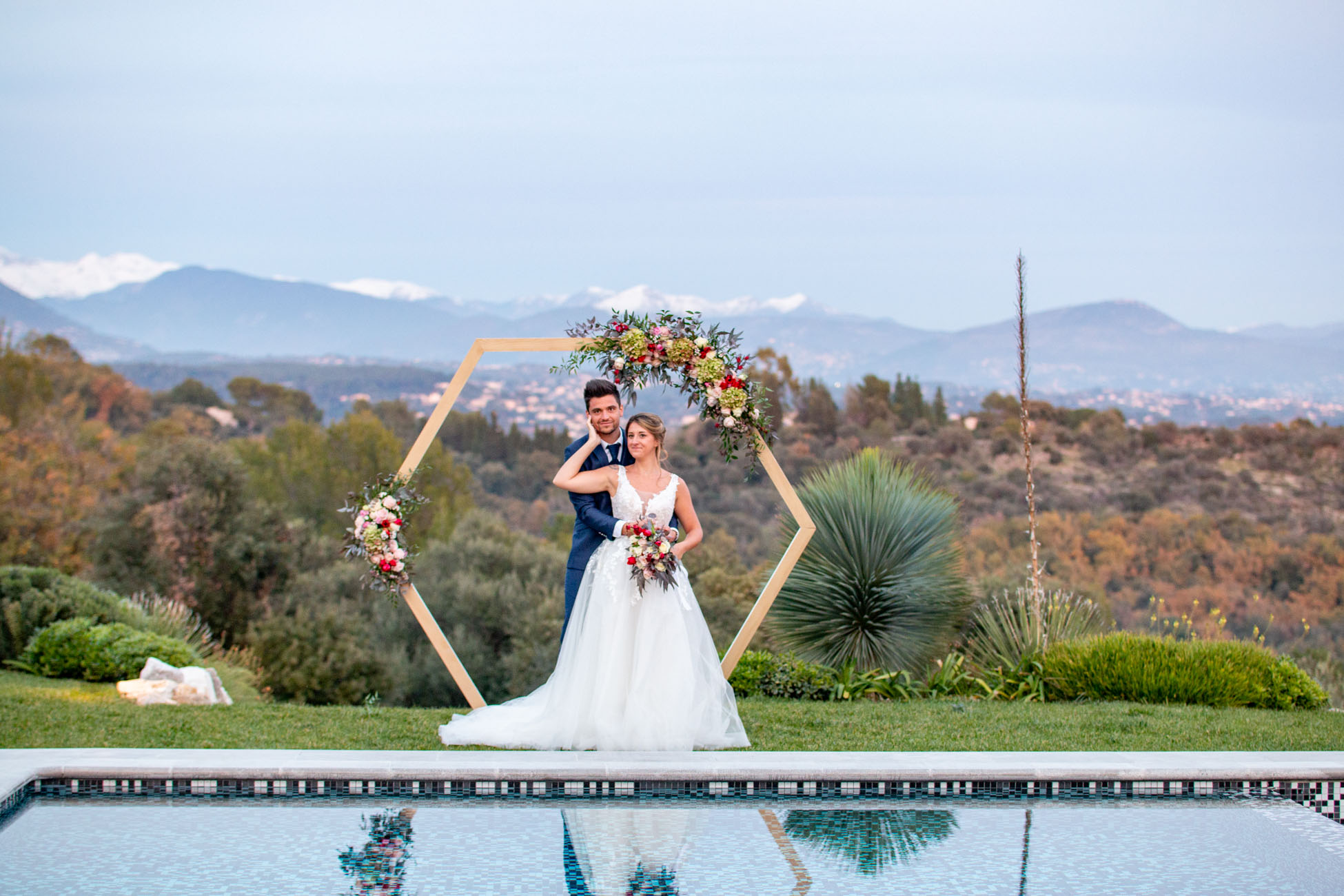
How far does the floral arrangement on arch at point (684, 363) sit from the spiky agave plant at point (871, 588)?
2.48 meters

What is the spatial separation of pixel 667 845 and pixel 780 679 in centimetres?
368

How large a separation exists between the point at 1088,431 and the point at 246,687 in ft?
102

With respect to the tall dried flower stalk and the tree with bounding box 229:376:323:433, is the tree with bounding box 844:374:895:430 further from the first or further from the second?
the tall dried flower stalk

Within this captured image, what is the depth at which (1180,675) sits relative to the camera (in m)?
7.95

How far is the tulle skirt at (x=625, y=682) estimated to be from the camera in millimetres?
5941

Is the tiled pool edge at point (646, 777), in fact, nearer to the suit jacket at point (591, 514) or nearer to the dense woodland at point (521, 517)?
the suit jacket at point (591, 514)

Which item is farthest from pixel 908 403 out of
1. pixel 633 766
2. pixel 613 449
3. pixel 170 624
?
pixel 633 766

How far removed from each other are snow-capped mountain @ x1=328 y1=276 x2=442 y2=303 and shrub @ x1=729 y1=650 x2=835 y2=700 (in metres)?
79.7

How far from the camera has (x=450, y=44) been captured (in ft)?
129

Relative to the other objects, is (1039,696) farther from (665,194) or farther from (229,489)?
(665,194)

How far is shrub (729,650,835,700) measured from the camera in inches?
328

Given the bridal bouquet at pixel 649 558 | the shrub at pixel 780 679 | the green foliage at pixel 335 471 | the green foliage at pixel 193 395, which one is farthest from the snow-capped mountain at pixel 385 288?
the bridal bouquet at pixel 649 558

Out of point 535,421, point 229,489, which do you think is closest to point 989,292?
point 535,421

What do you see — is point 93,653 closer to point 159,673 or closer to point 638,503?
point 159,673
